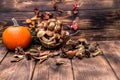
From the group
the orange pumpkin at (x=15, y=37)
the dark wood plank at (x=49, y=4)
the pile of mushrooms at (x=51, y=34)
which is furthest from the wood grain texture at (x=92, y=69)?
the dark wood plank at (x=49, y=4)

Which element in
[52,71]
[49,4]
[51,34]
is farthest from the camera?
[49,4]

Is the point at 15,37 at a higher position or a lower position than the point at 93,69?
higher

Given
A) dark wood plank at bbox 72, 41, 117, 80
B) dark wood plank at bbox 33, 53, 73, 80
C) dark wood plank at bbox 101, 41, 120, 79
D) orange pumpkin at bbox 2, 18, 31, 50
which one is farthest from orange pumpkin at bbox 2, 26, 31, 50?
dark wood plank at bbox 101, 41, 120, 79

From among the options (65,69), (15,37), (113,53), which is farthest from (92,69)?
(15,37)

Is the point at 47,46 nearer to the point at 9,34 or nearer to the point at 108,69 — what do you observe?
the point at 9,34

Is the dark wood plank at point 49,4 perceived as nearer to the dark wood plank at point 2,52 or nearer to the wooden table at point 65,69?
the dark wood plank at point 2,52

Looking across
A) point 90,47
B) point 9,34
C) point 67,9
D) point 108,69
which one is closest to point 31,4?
point 67,9

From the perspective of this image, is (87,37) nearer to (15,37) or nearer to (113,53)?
(113,53)

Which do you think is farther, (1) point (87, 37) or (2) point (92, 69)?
(1) point (87, 37)
